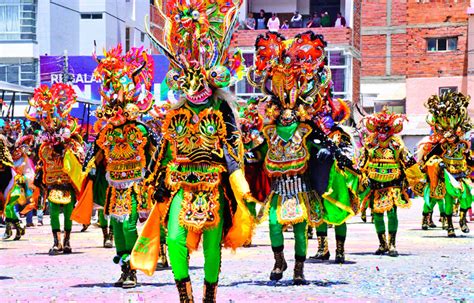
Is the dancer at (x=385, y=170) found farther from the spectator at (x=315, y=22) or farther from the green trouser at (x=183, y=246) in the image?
the spectator at (x=315, y=22)

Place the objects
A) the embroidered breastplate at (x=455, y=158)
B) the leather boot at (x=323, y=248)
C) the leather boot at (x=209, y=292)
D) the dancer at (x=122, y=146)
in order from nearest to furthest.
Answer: the leather boot at (x=209, y=292), the dancer at (x=122, y=146), the leather boot at (x=323, y=248), the embroidered breastplate at (x=455, y=158)

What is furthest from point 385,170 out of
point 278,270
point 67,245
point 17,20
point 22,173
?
point 17,20

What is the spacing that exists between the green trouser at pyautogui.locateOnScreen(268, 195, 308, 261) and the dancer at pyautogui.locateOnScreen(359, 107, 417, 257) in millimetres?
3779

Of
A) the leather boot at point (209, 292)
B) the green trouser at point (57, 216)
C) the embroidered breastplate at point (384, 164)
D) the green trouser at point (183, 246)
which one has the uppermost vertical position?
the embroidered breastplate at point (384, 164)

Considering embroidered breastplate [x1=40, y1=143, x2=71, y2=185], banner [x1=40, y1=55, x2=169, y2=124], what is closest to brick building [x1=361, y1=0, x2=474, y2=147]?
banner [x1=40, y1=55, x2=169, y2=124]

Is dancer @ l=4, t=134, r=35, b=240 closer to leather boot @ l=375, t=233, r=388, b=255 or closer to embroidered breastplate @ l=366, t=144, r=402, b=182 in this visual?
embroidered breastplate @ l=366, t=144, r=402, b=182

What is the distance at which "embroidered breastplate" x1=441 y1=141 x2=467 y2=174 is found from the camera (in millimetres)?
20750

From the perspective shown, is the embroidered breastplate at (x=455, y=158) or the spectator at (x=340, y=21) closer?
the embroidered breastplate at (x=455, y=158)

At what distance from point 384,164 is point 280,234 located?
4114 millimetres

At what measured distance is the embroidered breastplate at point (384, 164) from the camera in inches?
652

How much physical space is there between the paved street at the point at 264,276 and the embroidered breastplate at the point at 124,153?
126cm

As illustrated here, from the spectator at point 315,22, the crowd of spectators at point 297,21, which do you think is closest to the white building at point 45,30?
the crowd of spectators at point 297,21

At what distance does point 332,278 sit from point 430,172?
29.7ft

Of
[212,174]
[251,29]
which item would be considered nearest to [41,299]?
[212,174]
